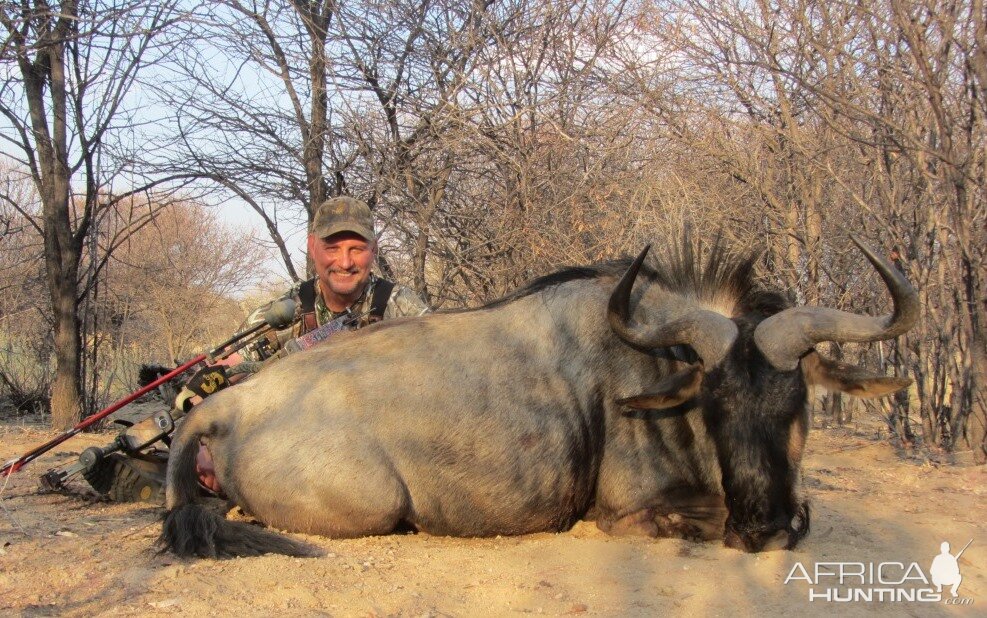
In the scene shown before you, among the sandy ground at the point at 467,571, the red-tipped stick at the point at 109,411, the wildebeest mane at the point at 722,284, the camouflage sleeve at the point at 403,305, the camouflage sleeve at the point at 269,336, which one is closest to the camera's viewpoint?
the sandy ground at the point at 467,571

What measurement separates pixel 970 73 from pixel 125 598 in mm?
5457

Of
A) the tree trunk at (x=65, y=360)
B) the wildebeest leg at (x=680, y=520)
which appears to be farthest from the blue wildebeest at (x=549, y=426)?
the tree trunk at (x=65, y=360)

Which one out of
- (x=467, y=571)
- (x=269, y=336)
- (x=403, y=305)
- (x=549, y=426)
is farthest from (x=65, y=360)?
(x=467, y=571)

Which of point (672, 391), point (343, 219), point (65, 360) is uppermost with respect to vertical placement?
point (343, 219)

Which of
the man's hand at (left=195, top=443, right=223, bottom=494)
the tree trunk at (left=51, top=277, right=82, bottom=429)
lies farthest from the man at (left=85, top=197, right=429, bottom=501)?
the tree trunk at (left=51, top=277, right=82, bottom=429)

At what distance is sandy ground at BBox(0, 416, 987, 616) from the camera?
311 cm

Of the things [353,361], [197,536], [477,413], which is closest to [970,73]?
[477,413]

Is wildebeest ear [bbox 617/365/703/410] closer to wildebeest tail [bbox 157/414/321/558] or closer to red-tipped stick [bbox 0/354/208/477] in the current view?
wildebeest tail [bbox 157/414/321/558]

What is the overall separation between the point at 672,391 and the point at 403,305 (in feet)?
7.74

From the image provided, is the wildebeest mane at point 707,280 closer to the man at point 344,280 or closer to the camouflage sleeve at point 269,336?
the man at point 344,280

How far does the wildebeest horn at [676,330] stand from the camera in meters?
4.04

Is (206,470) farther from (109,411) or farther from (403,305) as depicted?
(403,305)

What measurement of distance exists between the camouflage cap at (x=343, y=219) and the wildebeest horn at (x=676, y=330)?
85.1 inches

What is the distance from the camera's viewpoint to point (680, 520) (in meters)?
4.18
